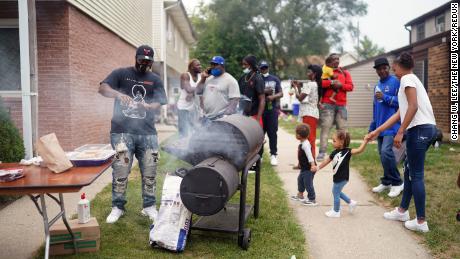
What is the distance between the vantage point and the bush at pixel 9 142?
544 cm

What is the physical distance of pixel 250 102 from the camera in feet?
22.8

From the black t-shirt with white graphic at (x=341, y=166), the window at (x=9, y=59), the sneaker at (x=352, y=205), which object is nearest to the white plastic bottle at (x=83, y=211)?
the black t-shirt with white graphic at (x=341, y=166)

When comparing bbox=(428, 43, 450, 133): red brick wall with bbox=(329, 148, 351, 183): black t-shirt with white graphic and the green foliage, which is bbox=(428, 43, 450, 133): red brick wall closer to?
bbox=(329, 148, 351, 183): black t-shirt with white graphic

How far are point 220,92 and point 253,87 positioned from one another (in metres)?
1.29

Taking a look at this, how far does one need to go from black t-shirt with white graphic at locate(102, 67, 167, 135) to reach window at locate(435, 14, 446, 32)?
16.9 metres

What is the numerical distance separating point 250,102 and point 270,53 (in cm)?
3378

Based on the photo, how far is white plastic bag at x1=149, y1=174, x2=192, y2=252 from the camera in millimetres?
3820

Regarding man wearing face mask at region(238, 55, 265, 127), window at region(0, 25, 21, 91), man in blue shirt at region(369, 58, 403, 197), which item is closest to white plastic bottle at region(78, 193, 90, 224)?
man wearing face mask at region(238, 55, 265, 127)

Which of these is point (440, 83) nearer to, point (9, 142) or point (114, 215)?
point (114, 215)

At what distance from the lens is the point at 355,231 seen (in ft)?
14.8

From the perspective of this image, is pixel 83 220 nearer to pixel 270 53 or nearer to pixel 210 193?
pixel 210 193

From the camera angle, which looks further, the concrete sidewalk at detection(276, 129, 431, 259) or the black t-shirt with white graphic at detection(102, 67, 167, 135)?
the black t-shirt with white graphic at detection(102, 67, 167, 135)

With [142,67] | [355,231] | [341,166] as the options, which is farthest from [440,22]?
[142,67]

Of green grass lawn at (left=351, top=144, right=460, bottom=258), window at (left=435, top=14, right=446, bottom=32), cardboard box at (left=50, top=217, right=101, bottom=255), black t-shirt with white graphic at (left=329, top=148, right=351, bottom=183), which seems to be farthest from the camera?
window at (left=435, top=14, right=446, bottom=32)
